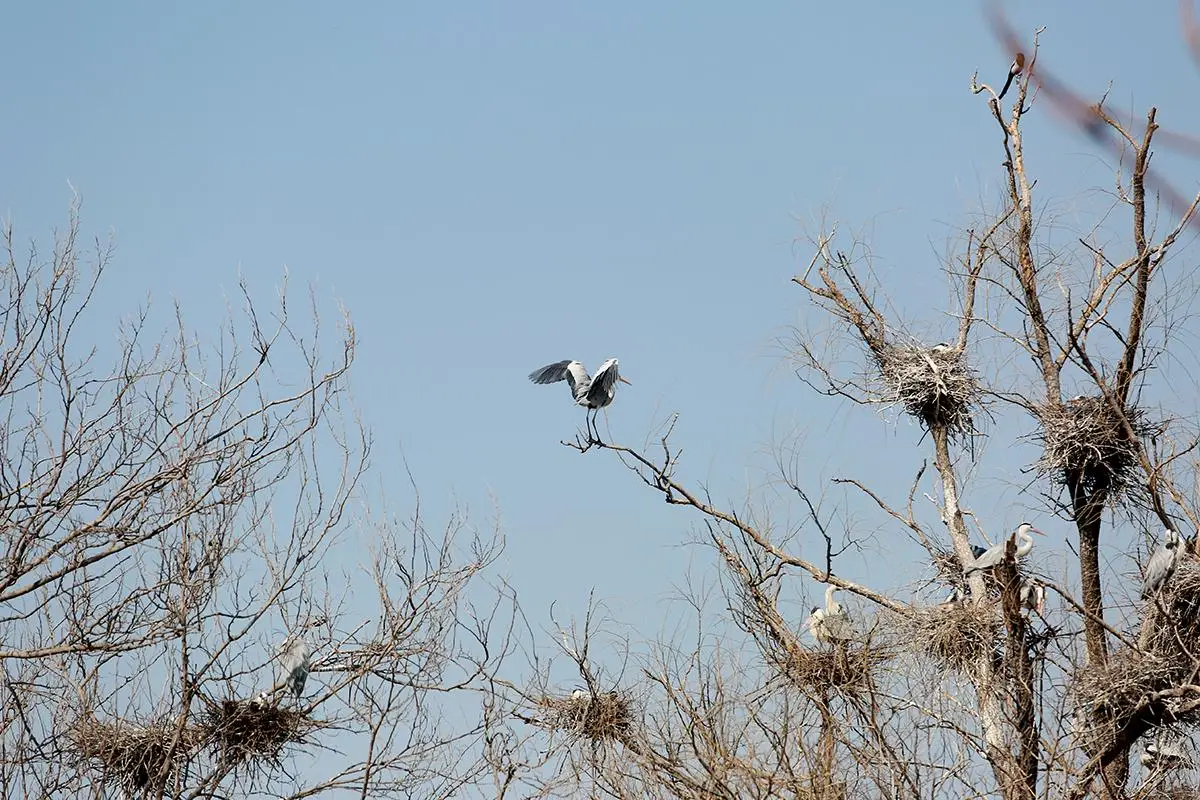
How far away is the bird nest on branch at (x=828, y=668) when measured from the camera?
31.2 ft

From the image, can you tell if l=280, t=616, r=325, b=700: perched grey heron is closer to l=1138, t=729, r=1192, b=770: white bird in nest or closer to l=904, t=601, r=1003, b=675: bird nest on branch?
l=904, t=601, r=1003, b=675: bird nest on branch

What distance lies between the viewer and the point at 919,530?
36.1 ft

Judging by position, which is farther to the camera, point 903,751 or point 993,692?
point 993,692

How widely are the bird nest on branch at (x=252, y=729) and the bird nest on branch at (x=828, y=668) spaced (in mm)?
3075

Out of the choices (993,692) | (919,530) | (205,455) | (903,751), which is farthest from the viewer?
(919,530)

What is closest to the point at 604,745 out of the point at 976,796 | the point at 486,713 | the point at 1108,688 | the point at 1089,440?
the point at 486,713

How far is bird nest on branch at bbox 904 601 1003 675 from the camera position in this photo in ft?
32.4

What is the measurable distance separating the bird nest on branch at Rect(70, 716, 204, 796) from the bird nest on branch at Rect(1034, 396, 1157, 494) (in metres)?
6.01

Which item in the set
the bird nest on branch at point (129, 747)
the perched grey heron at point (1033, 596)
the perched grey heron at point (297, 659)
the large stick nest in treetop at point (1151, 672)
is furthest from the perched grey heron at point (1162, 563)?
the bird nest on branch at point (129, 747)

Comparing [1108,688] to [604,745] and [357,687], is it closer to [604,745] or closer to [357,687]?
[604,745]

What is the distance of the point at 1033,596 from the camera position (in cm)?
1060

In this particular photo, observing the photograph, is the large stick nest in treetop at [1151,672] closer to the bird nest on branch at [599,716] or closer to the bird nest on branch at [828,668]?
the bird nest on branch at [828,668]

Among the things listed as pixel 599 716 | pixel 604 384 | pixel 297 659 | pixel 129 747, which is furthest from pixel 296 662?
pixel 604 384

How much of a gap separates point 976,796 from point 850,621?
182 cm
